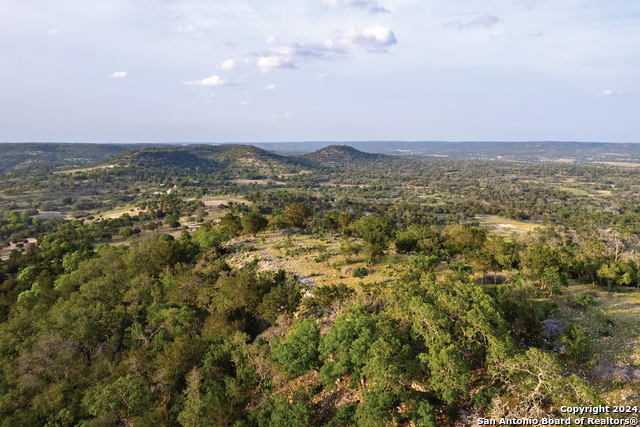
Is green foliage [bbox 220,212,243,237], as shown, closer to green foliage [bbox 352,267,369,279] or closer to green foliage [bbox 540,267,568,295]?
green foliage [bbox 352,267,369,279]

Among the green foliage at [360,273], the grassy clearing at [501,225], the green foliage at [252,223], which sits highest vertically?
the green foliage at [252,223]

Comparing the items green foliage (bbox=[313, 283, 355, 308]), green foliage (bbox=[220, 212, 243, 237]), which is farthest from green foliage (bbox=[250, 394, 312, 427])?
green foliage (bbox=[220, 212, 243, 237])

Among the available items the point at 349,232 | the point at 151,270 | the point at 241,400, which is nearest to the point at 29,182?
the point at 151,270

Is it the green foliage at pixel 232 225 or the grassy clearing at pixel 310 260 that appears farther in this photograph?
Answer: the green foliage at pixel 232 225

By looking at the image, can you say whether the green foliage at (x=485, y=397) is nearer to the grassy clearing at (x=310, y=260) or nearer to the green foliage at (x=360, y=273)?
the grassy clearing at (x=310, y=260)

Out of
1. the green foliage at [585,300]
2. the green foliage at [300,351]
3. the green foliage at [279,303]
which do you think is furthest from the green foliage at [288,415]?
the green foliage at [585,300]

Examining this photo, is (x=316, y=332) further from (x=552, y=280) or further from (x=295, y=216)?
(x=295, y=216)

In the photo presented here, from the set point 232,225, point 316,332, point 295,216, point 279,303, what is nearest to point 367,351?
point 316,332
